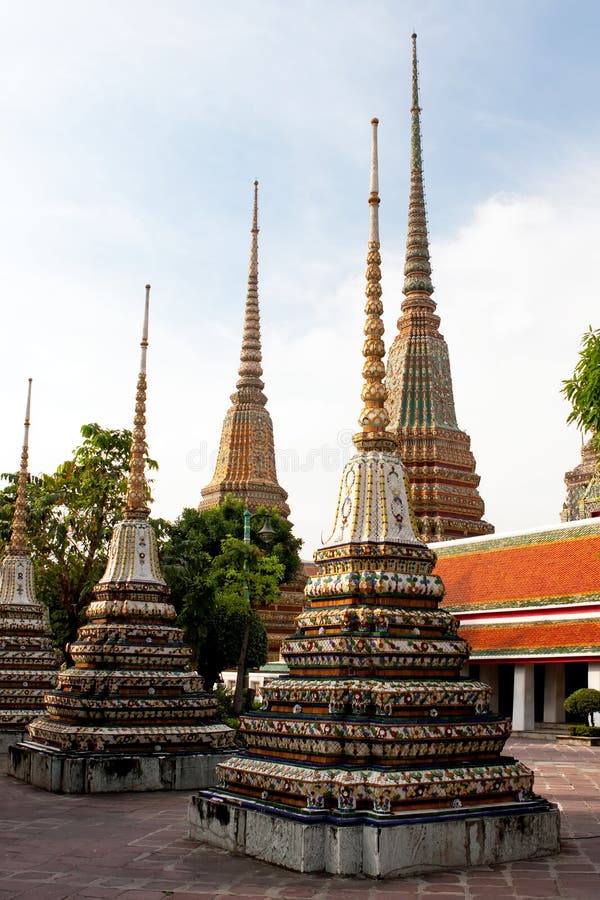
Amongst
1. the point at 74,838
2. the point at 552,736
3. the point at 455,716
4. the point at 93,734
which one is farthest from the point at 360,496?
the point at 552,736

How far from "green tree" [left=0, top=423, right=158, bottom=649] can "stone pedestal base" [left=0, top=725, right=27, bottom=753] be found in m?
5.13

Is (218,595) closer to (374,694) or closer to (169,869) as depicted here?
(374,694)

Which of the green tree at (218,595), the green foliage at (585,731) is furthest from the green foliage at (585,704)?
the green tree at (218,595)

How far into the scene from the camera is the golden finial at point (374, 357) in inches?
376

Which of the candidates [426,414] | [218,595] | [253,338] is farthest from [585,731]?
[253,338]

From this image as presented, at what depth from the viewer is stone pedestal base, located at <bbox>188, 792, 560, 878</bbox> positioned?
7430 millimetres

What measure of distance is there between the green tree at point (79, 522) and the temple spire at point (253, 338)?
2801 centimetres

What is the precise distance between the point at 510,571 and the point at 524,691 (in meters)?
4.38

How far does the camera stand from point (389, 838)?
739 cm

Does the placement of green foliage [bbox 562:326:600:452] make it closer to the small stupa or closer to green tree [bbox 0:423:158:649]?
the small stupa

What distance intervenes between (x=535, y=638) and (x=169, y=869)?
20.6 metres

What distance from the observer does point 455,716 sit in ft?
28.0

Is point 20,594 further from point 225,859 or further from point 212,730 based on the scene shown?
point 225,859

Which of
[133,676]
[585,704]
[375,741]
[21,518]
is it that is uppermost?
[21,518]
